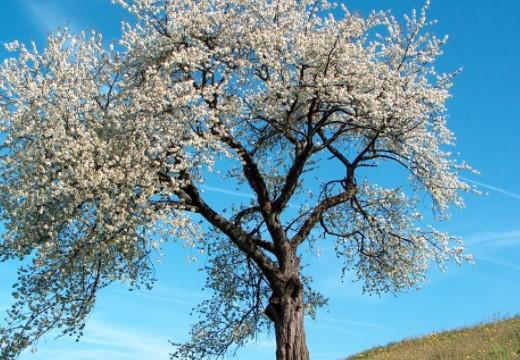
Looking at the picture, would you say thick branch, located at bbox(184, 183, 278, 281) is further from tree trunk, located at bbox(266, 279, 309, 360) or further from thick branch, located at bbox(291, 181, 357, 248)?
thick branch, located at bbox(291, 181, 357, 248)

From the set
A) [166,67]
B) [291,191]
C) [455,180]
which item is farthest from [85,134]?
[455,180]

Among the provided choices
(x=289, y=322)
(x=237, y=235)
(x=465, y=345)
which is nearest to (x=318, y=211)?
(x=237, y=235)

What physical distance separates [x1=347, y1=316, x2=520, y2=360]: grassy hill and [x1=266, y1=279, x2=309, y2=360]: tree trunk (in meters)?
5.13

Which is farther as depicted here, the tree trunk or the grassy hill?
the grassy hill

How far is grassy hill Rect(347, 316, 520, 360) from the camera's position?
63.6 ft

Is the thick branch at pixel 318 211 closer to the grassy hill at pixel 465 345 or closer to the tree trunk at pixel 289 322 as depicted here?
the tree trunk at pixel 289 322

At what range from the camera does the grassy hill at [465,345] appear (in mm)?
19391

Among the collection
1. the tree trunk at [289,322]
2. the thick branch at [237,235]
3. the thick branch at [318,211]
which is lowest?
the tree trunk at [289,322]

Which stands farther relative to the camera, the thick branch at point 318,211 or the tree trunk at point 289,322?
the thick branch at point 318,211

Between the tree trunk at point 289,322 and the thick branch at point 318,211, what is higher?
the thick branch at point 318,211

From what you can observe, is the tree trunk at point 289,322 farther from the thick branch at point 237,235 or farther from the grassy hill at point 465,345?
the grassy hill at point 465,345

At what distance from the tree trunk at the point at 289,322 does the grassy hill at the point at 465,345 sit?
5130mm

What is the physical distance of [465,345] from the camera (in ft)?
69.7

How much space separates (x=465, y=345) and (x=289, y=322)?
6.84m
